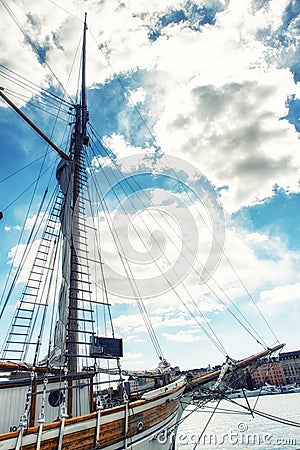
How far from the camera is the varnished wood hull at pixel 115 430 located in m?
6.35

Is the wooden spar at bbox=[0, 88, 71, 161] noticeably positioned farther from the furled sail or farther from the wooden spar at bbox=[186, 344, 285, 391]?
the wooden spar at bbox=[186, 344, 285, 391]

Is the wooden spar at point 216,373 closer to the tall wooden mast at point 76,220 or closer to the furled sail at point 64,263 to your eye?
the tall wooden mast at point 76,220

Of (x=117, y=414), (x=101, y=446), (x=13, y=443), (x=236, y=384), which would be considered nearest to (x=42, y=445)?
(x=13, y=443)

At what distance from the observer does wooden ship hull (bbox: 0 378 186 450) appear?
20.3 feet

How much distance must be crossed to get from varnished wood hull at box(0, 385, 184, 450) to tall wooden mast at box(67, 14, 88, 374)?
253 cm

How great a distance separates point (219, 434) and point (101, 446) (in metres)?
25.3

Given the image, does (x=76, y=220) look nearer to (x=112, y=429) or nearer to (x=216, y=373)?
(x=112, y=429)

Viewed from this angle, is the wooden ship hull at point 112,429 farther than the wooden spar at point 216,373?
No

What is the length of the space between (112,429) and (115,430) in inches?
6.9

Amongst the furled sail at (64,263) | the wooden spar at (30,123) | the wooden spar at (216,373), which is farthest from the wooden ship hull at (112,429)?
the wooden spar at (30,123)

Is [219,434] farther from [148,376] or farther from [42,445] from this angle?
[42,445]

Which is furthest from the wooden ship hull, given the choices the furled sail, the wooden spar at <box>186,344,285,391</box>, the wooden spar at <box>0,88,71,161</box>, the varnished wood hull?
the wooden spar at <box>0,88,71,161</box>

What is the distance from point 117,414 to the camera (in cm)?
845

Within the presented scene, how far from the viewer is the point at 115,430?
27.1 ft
